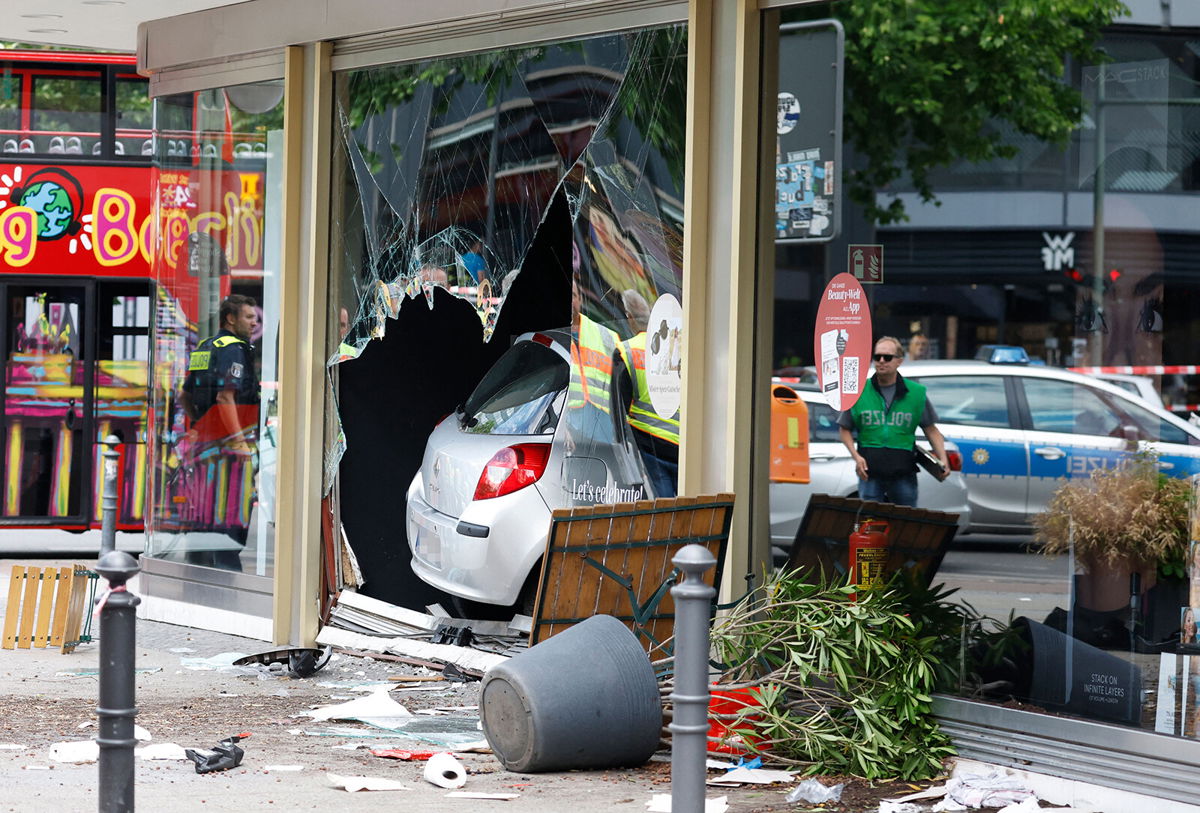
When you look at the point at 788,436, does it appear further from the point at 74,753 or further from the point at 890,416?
the point at 74,753

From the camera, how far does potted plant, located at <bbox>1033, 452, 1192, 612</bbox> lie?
6.28 metres

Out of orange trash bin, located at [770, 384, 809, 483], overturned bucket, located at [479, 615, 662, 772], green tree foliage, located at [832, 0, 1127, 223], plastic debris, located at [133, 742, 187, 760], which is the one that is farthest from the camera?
orange trash bin, located at [770, 384, 809, 483]

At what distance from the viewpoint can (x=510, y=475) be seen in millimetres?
8961

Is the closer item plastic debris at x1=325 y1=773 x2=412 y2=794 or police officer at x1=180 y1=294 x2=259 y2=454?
plastic debris at x1=325 y1=773 x2=412 y2=794

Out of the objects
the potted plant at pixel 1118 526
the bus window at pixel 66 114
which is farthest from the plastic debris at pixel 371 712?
the bus window at pixel 66 114

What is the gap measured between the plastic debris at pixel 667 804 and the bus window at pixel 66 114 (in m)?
11.3

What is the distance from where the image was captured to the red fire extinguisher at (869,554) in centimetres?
713

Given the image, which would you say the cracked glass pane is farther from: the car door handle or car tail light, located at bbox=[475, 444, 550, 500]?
the car door handle

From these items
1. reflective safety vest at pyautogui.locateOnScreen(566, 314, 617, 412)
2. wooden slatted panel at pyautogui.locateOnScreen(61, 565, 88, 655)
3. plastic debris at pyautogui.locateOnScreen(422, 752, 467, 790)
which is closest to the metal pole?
reflective safety vest at pyautogui.locateOnScreen(566, 314, 617, 412)

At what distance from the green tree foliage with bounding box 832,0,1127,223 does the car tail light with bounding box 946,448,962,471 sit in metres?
1.02

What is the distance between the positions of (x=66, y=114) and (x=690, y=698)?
12.8 m

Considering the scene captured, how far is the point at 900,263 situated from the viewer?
22.8ft

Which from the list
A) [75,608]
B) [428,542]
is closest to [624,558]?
[428,542]

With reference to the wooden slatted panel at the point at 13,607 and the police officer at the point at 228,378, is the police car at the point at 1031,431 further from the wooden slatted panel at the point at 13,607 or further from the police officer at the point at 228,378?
the wooden slatted panel at the point at 13,607
